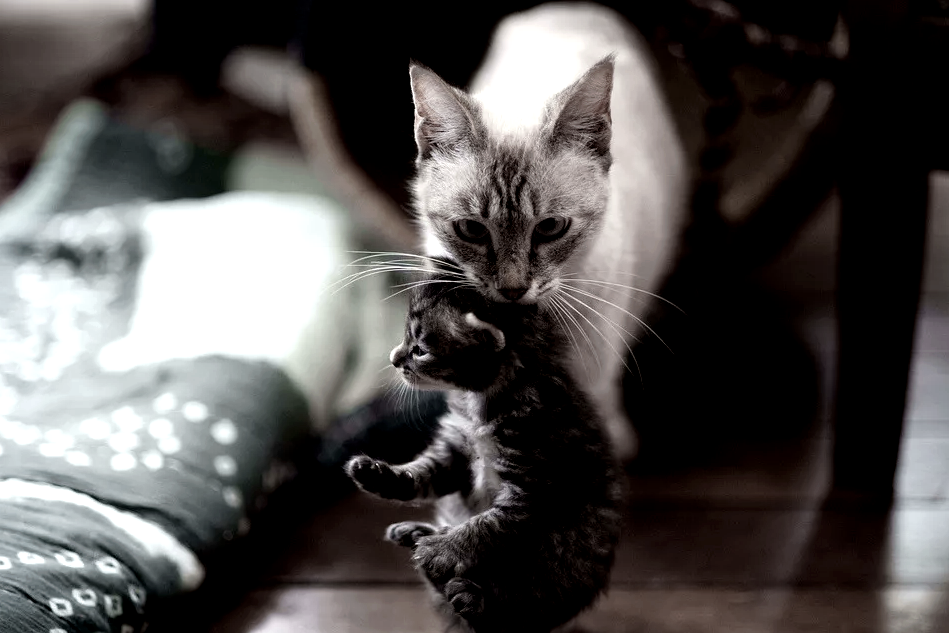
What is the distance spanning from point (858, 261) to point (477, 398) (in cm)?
78

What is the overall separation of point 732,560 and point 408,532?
0.61 meters

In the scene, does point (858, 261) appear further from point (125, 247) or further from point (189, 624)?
point (125, 247)

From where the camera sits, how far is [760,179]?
63.8 inches

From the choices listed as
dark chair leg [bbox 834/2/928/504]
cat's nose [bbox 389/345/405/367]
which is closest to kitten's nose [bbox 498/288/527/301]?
cat's nose [bbox 389/345/405/367]

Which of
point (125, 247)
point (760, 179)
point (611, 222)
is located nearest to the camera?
point (611, 222)

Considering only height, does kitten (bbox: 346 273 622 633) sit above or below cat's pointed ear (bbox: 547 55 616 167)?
below

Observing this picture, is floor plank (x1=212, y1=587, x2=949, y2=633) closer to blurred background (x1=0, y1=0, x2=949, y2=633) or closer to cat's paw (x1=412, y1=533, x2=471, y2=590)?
blurred background (x1=0, y1=0, x2=949, y2=633)

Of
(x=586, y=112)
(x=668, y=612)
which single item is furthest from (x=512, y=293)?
(x=668, y=612)

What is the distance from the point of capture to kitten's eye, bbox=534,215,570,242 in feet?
2.96

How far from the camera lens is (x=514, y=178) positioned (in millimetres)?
876

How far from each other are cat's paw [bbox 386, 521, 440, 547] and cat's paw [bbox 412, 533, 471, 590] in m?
0.03

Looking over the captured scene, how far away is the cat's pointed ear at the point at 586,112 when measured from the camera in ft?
2.77

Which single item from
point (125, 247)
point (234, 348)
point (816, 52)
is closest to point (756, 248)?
point (816, 52)

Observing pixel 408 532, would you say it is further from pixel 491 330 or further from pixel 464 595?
pixel 491 330
